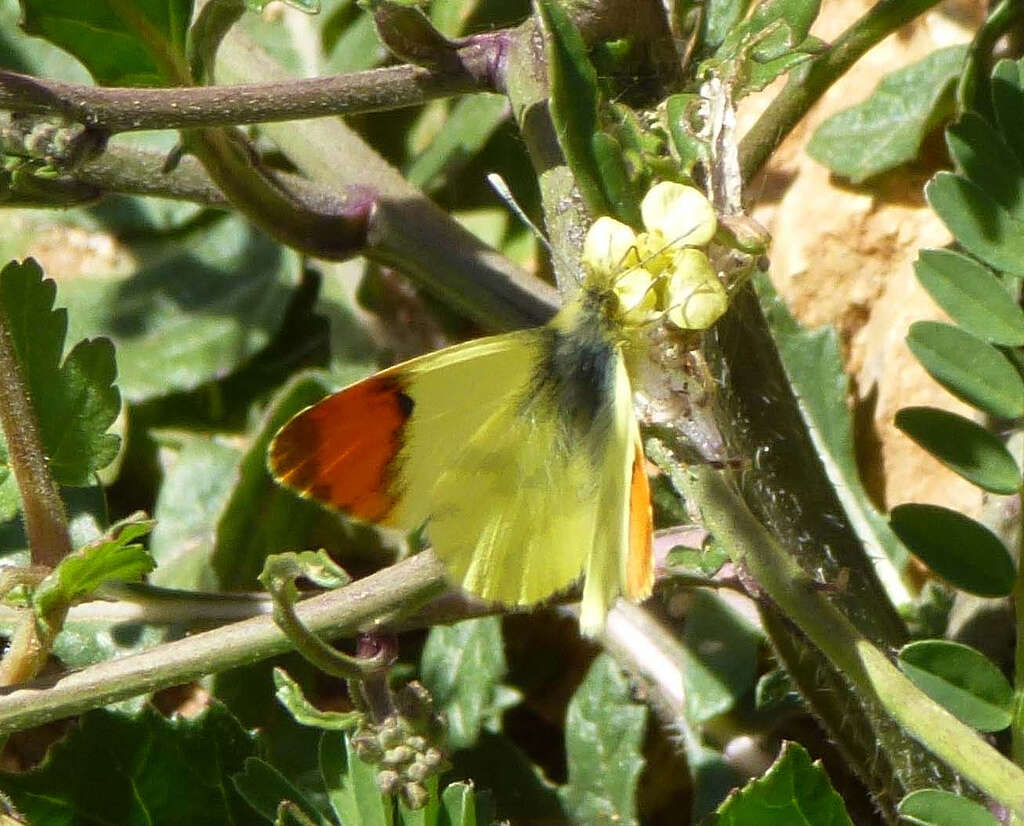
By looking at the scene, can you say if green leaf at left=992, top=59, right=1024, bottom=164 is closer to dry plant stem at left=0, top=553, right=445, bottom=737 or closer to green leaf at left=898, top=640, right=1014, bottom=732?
green leaf at left=898, top=640, right=1014, bottom=732

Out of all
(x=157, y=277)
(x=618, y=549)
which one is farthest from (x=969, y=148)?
(x=157, y=277)

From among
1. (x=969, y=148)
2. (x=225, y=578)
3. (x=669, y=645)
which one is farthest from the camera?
(x=225, y=578)

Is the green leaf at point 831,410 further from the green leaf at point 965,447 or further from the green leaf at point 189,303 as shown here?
the green leaf at point 189,303

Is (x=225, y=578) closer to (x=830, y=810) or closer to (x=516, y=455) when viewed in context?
(x=516, y=455)

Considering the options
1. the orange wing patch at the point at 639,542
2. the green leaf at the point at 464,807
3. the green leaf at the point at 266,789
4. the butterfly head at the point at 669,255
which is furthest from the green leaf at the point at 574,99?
A: the green leaf at the point at 266,789

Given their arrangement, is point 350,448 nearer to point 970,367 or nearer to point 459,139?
point 970,367

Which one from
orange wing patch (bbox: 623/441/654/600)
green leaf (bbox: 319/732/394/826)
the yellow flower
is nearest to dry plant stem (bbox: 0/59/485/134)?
the yellow flower
